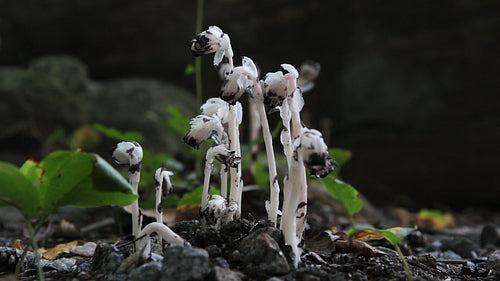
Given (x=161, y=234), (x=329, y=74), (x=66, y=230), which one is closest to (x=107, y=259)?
(x=161, y=234)

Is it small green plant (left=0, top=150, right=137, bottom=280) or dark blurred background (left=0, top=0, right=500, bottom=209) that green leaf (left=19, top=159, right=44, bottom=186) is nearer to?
small green plant (left=0, top=150, right=137, bottom=280)

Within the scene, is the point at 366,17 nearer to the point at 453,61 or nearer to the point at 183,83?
the point at 453,61

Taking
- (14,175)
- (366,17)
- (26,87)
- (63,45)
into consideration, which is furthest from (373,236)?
(63,45)

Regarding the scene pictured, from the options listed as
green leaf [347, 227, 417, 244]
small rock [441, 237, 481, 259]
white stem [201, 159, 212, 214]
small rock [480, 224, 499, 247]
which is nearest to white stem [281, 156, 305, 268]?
green leaf [347, 227, 417, 244]

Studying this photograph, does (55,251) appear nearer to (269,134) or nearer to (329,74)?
(269,134)

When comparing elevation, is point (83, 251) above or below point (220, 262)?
below

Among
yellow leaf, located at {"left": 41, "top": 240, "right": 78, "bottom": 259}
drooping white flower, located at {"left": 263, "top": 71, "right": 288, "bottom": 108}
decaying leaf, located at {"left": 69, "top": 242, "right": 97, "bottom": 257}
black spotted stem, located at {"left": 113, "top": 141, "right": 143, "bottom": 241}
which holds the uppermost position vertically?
drooping white flower, located at {"left": 263, "top": 71, "right": 288, "bottom": 108}

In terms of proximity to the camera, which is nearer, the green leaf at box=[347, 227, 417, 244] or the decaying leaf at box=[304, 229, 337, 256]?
the green leaf at box=[347, 227, 417, 244]

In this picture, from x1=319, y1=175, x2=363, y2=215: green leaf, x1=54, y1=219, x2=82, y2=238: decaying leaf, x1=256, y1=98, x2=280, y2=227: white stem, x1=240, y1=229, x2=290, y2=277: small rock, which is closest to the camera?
x1=240, y1=229, x2=290, y2=277: small rock
